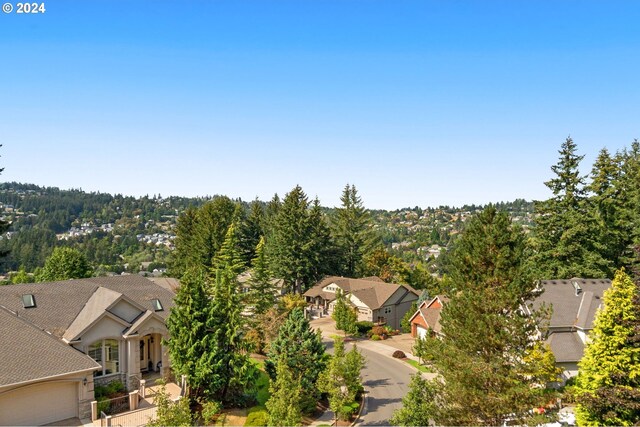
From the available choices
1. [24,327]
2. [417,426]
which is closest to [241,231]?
[24,327]

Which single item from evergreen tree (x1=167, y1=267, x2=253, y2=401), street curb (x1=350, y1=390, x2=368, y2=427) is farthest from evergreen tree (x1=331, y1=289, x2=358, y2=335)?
evergreen tree (x1=167, y1=267, x2=253, y2=401)

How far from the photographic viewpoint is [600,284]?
41.7 meters

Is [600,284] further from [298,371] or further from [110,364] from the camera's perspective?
[110,364]

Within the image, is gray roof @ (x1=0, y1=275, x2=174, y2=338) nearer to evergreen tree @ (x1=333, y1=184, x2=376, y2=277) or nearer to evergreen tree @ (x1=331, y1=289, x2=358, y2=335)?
evergreen tree @ (x1=331, y1=289, x2=358, y2=335)

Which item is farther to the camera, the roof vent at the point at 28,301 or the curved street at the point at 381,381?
the roof vent at the point at 28,301

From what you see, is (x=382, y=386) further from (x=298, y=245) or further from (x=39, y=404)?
(x=298, y=245)

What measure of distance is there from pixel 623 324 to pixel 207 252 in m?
59.4

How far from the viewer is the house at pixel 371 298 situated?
59.9 m

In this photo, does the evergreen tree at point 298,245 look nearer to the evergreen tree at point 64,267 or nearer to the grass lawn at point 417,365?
the evergreen tree at point 64,267

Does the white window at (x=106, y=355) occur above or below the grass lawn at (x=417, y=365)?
above

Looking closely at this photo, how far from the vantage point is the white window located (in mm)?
30391

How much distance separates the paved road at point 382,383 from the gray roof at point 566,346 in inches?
492

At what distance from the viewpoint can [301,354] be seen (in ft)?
97.5

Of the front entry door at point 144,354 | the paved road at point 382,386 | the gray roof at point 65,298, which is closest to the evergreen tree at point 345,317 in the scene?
the paved road at point 382,386
